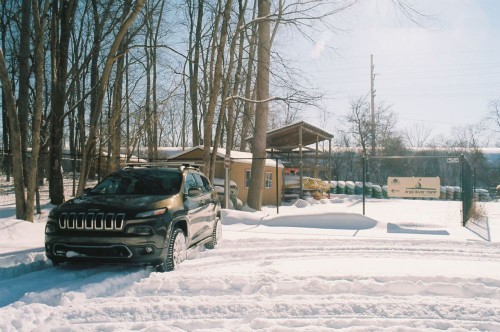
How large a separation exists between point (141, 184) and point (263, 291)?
314 cm

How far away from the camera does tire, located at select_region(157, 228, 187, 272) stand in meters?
6.09

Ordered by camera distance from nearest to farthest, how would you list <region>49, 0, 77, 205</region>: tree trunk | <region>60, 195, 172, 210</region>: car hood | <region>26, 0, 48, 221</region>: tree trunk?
1. <region>60, 195, 172, 210</region>: car hood
2. <region>26, 0, 48, 221</region>: tree trunk
3. <region>49, 0, 77, 205</region>: tree trunk

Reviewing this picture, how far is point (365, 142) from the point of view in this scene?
44.8m

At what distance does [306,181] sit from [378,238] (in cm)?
1604

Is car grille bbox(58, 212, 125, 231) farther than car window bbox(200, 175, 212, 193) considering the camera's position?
No

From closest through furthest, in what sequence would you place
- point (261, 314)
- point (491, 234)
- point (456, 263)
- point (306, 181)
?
1. point (261, 314)
2. point (456, 263)
3. point (491, 234)
4. point (306, 181)

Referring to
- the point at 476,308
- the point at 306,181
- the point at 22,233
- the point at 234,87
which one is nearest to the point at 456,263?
the point at 476,308

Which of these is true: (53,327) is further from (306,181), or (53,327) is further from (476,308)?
(306,181)

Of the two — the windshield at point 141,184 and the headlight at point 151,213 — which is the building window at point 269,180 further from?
the headlight at point 151,213

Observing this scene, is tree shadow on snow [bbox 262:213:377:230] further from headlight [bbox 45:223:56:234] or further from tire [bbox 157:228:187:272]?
headlight [bbox 45:223:56:234]

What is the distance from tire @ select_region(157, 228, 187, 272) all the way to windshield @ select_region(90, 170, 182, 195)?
0.74 meters

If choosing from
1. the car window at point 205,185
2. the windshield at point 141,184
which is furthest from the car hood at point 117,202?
the car window at point 205,185

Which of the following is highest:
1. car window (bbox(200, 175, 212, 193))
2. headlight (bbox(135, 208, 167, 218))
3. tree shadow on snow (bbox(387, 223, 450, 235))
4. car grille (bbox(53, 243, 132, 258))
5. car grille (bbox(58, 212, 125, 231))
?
car window (bbox(200, 175, 212, 193))

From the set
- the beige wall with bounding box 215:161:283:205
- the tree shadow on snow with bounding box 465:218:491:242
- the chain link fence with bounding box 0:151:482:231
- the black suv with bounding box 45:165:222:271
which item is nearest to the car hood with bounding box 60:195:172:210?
the black suv with bounding box 45:165:222:271
